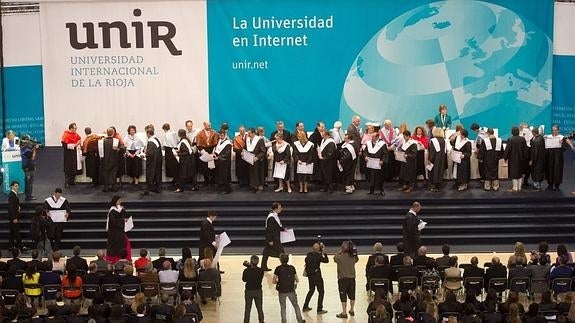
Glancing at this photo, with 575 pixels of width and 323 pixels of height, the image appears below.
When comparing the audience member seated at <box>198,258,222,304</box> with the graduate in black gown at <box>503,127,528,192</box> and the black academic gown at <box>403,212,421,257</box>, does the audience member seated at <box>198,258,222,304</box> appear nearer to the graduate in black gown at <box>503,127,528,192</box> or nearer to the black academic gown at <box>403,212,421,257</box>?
the black academic gown at <box>403,212,421,257</box>

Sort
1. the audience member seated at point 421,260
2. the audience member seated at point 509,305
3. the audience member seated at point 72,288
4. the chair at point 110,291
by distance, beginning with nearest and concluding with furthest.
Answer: the audience member seated at point 509,305
the chair at point 110,291
the audience member seated at point 72,288
the audience member seated at point 421,260

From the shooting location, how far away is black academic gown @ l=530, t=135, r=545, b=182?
75.3ft

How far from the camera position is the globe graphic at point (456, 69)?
2825cm

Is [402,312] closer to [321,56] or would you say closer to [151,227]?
[151,227]

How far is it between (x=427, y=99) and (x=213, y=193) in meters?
7.69

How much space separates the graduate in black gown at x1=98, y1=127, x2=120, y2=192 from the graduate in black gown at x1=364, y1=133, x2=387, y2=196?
5504mm

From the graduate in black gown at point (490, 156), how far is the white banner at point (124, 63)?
28.1 ft

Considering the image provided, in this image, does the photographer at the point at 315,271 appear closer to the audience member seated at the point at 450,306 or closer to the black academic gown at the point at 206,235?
the black academic gown at the point at 206,235

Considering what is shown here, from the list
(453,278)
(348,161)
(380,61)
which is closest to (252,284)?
(453,278)

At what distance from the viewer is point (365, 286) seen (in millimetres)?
19391

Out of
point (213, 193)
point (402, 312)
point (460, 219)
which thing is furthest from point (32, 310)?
point (460, 219)

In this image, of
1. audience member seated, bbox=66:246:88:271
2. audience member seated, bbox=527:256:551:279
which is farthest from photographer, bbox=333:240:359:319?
audience member seated, bbox=66:246:88:271

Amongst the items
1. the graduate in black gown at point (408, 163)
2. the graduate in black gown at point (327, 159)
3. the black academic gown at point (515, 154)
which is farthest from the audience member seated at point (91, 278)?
the black academic gown at point (515, 154)

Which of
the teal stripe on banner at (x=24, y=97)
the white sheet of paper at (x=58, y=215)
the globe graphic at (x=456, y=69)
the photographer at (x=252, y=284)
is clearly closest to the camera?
the photographer at (x=252, y=284)
